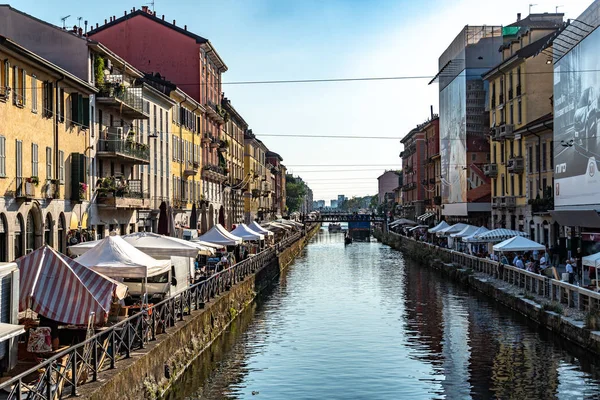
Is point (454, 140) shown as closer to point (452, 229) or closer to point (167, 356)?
point (452, 229)

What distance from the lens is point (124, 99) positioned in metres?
39.5

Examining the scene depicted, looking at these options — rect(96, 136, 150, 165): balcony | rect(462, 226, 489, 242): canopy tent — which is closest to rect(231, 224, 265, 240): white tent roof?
rect(96, 136, 150, 165): balcony

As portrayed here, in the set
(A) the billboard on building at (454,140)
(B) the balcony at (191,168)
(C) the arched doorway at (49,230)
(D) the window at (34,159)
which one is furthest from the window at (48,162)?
(A) the billboard on building at (454,140)

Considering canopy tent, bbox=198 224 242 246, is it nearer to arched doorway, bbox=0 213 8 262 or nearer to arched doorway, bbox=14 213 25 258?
arched doorway, bbox=14 213 25 258

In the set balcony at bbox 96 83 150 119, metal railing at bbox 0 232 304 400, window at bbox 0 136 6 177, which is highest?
balcony at bbox 96 83 150 119

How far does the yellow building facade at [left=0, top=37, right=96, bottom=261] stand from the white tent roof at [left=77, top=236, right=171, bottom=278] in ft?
31.0

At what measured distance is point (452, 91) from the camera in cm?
7706

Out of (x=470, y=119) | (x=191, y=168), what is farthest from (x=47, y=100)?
(x=470, y=119)

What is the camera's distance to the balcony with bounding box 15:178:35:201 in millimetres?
27766

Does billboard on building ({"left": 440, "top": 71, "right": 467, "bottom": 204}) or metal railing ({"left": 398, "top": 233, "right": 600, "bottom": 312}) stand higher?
billboard on building ({"left": 440, "top": 71, "right": 467, "bottom": 204})

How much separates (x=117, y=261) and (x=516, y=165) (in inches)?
→ 1694

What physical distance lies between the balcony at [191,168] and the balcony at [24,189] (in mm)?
27306

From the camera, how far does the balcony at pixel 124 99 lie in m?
37.6

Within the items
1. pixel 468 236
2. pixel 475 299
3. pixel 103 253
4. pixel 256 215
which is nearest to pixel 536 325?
pixel 475 299
